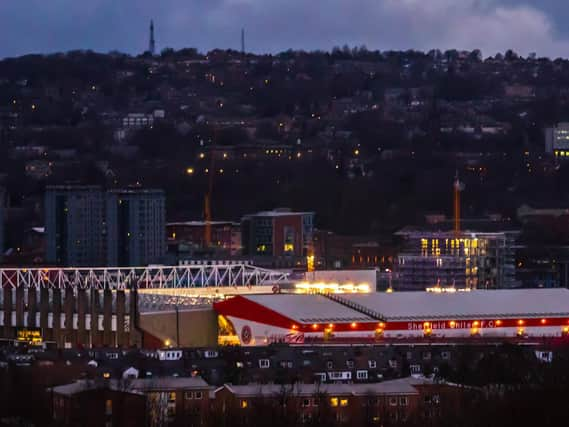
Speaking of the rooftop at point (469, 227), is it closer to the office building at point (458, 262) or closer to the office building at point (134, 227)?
the office building at point (458, 262)

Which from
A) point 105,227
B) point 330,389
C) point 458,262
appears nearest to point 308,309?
point 330,389

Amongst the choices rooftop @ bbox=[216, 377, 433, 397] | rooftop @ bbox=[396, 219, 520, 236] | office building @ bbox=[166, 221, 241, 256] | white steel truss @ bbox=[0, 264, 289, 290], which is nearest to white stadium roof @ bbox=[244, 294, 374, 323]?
white steel truss @ bbox=[0, 264, 289, 290]

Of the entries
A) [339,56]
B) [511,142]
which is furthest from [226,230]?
[339,56]

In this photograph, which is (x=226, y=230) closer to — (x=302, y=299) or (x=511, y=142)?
(x=511, y=142)

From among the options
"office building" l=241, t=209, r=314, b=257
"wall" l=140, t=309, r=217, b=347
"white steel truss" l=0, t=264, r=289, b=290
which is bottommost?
"wall" l=140, t=309, r=217, b=347

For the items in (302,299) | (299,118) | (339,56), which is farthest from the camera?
(339,56)

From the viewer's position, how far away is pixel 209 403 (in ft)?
119

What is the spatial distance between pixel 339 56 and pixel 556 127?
104ft

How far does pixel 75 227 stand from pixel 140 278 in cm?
1747

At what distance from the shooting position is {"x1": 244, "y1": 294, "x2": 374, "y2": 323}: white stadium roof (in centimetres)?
4681

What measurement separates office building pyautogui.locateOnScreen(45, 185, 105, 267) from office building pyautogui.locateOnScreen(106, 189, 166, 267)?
0.96 ft

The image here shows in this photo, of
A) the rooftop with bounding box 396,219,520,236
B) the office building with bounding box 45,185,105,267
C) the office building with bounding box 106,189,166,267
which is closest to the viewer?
the rooftop with bounding box 396,219,520,236

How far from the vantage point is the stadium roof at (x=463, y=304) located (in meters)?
48.0

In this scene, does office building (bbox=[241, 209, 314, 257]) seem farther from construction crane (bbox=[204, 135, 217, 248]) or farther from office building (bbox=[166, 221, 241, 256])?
construction crane (bbox=[204, 135, 217, 248])
